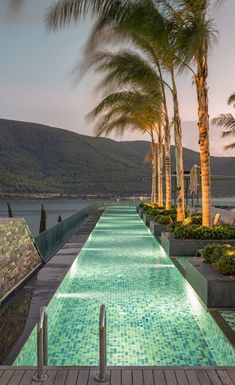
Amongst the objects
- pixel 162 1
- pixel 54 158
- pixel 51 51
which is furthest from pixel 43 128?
pixel 162 1

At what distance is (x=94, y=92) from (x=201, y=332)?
13267 mm

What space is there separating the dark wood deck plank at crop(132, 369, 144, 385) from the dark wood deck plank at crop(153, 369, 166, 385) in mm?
103

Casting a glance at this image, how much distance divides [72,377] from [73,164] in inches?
3977

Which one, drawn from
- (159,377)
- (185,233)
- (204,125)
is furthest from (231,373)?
(204,125)

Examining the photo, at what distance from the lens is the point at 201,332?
204 inches

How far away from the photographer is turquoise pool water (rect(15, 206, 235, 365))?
4.46 m

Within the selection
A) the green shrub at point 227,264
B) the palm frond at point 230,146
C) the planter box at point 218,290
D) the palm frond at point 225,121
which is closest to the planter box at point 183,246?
the green shrub at point 227,264

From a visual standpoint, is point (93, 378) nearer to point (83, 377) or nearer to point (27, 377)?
point (83, 377)

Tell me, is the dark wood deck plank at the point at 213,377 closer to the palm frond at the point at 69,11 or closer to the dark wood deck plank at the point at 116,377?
the dark wood deck plank at the point at 116,377

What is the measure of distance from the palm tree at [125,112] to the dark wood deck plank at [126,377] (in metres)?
14.4

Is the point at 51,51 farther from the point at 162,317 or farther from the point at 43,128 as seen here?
the point at 43,128

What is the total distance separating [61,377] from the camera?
3396 mm

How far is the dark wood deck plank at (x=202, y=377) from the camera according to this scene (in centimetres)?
330

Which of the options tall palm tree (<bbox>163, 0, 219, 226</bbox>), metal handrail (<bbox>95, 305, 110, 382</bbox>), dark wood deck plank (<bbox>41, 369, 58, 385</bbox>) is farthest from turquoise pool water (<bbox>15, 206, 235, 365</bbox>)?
tall palm tree (<bbox>163, 0, 219, 226</bbox>)
